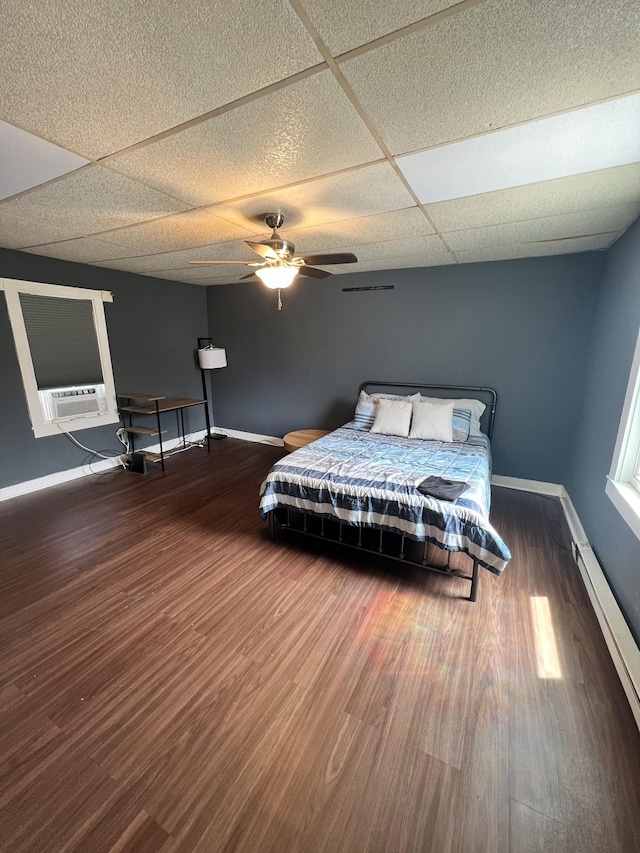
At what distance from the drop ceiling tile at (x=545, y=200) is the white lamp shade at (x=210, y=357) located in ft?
11.2

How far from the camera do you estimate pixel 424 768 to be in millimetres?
1245

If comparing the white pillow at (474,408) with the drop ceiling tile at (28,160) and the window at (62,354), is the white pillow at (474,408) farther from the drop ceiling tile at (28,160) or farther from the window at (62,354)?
the window at (62,354)

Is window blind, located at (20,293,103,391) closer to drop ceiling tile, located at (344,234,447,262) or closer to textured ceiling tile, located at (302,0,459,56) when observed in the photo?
drop ceiling tile, located at (344,234,447,262)

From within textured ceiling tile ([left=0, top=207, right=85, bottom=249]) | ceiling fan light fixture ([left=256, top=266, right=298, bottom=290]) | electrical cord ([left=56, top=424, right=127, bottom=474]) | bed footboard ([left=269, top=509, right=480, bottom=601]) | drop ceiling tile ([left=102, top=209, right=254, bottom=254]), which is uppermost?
textured ceiling tile ([left=0, top=207, right=85, bottom=249])

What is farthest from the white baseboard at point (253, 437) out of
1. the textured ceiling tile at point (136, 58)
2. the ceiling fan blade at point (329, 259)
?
the textured ceiling tile at point (136, 58)

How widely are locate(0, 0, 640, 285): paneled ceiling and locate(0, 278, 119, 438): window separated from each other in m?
1.37

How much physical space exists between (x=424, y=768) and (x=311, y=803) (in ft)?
1.43

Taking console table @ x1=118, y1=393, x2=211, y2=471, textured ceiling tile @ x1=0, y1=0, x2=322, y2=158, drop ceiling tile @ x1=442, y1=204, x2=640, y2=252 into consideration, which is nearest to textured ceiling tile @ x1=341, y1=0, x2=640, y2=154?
textured ceiling tile @ x1=0, y1=0, x2=322, y2=158

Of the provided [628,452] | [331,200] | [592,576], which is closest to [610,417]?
[628,452]

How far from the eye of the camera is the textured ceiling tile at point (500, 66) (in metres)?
0.89

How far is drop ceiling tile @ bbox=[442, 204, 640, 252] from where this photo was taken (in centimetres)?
219

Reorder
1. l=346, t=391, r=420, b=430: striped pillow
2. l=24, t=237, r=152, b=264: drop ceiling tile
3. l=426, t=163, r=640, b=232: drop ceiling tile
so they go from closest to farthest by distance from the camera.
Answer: l=426, t=163, r=640, b=232: drop ceiling tile < l=24, t=237, r=152, b=264: drop ceiling tile < l=346, t=391, r=420, b=430: striped pillow

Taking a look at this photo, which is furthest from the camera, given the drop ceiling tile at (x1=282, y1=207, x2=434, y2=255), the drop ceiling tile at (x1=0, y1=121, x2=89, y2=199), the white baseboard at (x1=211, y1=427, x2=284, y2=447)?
the white baseboard at (x1=211, y1=427, x2=284, y2=447)

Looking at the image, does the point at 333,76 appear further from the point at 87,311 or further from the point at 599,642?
the point at 87,311
